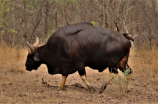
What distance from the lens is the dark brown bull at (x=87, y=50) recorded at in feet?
24.2

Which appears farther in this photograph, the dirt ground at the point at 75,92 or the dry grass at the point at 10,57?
the dry grass at the point at 10,57

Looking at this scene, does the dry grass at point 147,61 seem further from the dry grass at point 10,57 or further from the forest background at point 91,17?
the dry grass at point 10,57

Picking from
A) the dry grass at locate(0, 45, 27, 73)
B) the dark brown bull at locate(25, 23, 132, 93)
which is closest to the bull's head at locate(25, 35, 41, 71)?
the dark brown bull at locate(25, 23, 132, 93)

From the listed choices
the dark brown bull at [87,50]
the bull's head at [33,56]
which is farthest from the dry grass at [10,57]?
the dark brown bull at [87,50]

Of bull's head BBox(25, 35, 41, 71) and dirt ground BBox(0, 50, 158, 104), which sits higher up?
bull's head BBox(25, 35, 41, 71)

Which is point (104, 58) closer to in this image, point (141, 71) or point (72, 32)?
point (72, 32)

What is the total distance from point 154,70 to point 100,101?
5762mm

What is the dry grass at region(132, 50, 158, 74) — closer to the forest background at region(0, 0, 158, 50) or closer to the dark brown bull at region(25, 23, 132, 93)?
the forest background at region(0, 0, 158, 50)

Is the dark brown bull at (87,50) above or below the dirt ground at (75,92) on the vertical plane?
above

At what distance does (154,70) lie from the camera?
456 inches

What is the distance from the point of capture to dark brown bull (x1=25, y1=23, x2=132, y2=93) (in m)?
7.36

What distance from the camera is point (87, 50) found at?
7.54 m

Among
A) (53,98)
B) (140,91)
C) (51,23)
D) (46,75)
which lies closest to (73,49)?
(53,98)

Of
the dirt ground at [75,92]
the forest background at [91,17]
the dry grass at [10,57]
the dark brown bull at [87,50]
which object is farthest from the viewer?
the forest background at [91,17]
